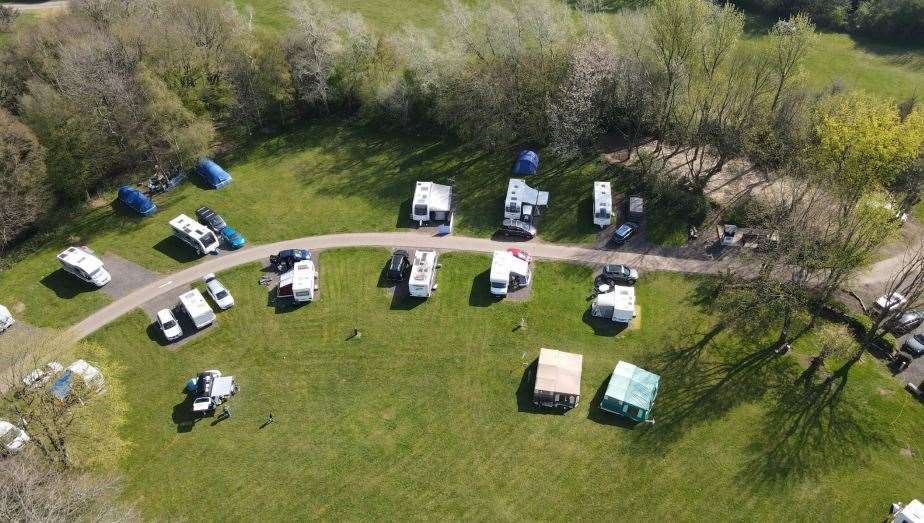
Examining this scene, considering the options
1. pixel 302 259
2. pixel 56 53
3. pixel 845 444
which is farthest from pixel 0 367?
pixel 845 444

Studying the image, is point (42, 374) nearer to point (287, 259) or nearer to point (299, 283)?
point (299, 283)

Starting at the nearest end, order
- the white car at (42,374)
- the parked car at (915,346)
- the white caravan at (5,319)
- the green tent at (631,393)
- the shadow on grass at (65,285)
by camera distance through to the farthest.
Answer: the white car at (42,374), the green tent at (631,393), the parked car at (915,346), the white caravan at (5,319), the shadow on grass at (65,285)

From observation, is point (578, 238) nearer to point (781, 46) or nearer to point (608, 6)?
point (781, 46)

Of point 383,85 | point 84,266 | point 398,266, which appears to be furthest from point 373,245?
point 84,266

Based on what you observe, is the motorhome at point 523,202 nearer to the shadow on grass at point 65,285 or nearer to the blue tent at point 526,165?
the blue tent at point 526,165

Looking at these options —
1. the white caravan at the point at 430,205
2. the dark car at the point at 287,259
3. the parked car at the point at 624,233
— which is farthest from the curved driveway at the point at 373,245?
the dark car at the point at 287,259

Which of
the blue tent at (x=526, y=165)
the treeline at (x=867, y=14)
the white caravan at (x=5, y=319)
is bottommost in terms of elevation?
the white caravan at (x=5, y=319)

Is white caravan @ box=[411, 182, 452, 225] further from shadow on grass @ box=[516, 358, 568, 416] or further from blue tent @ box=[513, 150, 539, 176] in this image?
shadow on grass @ box=[516, 358, 568, 416]
